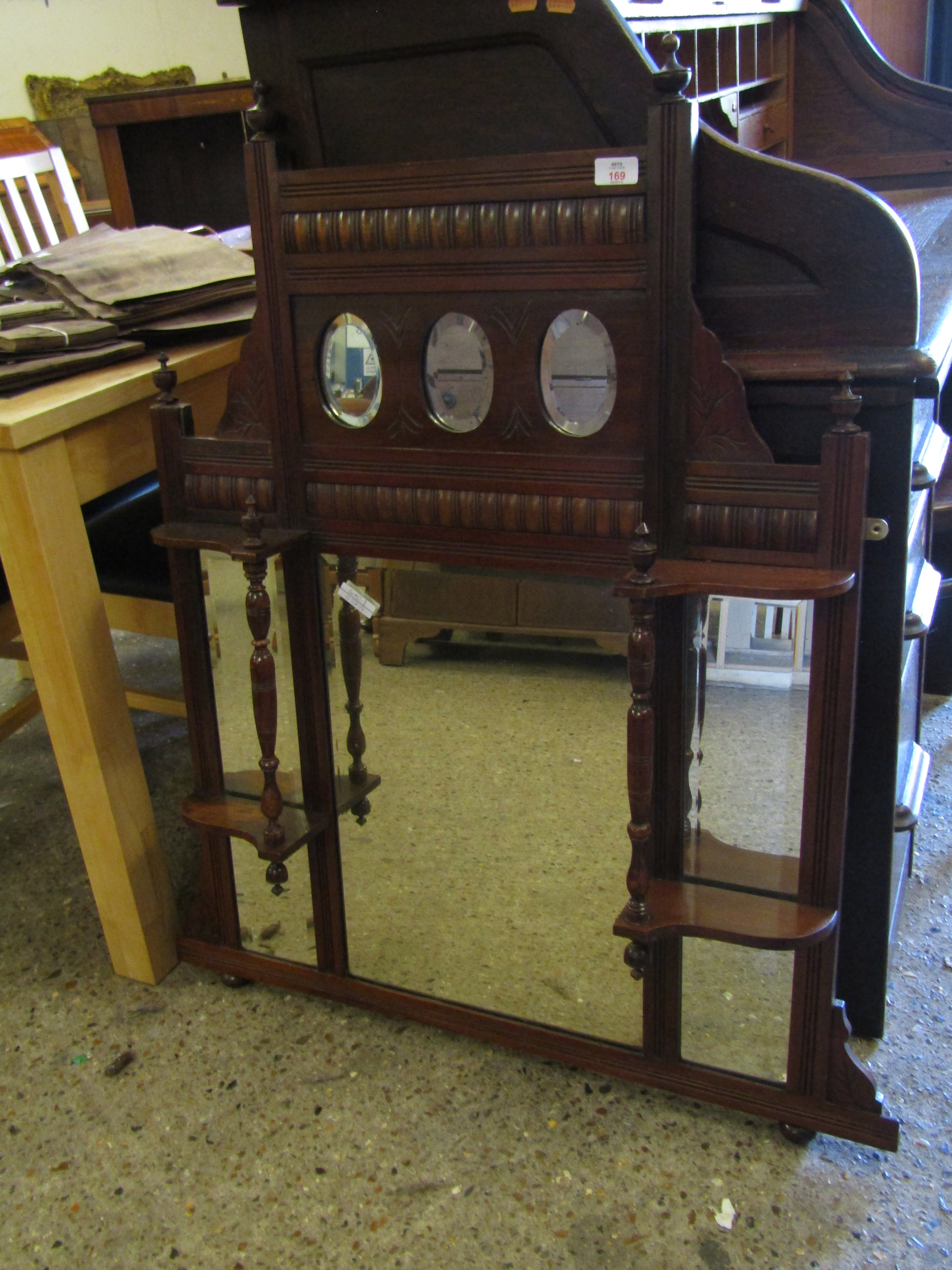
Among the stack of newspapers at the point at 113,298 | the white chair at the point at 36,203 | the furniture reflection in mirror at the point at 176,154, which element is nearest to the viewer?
the stack of newspapers at the point at 113,298

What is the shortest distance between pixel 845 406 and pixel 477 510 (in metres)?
0.41

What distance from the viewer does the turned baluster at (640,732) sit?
1087 millimetres

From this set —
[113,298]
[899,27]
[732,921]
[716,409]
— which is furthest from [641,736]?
[899,27]

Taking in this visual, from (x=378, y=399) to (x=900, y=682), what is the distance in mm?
665

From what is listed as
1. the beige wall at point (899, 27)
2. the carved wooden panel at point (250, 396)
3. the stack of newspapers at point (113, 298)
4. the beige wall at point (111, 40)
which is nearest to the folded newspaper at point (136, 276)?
the stack of newspapers at point (113, 298)

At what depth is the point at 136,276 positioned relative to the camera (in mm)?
1657

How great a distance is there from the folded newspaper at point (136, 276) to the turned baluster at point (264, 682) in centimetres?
51

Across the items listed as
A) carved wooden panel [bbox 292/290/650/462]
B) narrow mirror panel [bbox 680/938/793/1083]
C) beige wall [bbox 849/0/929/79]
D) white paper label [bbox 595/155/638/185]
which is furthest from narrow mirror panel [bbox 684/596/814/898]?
beige wall [bbox 849/0/929/79]

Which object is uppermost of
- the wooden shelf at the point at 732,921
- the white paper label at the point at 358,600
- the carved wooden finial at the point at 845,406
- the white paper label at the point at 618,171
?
the white paper label at the point at 618,171

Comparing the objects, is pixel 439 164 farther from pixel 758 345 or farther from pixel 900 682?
pixel 900 682

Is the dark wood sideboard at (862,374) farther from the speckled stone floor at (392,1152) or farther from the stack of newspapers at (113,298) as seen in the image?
the stack of newspapers at (113,298)

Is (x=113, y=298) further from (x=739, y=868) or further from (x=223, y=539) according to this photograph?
(x=739, y=868)

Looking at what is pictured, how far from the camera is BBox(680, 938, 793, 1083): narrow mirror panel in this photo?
126cm

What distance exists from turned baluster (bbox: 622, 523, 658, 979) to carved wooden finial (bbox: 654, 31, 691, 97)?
0.40m
